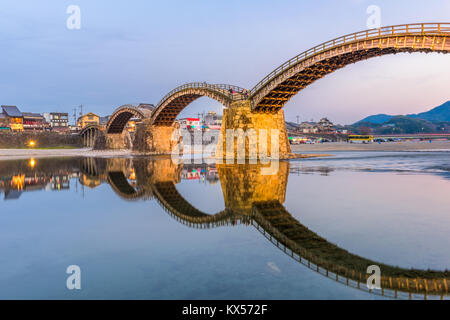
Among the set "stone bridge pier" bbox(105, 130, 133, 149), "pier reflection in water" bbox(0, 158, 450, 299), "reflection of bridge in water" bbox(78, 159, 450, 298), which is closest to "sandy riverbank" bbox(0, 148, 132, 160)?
"stone bridge pier" bbox(105, 130, 133, 149)

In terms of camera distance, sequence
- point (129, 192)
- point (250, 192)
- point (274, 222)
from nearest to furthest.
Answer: point (274, 222) → point (250, 192) → point (129, 192)

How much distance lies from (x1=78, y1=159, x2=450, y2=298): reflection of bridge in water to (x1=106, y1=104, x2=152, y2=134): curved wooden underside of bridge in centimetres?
5435

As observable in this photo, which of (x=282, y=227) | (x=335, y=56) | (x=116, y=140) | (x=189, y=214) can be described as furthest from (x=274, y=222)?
(x=116, y=140)

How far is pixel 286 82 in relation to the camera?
41906 mm

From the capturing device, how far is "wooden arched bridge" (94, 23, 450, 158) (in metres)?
28.7

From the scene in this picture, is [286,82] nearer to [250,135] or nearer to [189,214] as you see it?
[250,135]

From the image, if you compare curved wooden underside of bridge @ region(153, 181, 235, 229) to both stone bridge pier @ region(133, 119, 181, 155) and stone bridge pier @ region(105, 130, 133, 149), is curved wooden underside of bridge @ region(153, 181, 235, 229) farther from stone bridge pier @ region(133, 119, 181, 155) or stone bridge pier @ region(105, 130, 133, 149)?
stone bridge pier @ region(105, 130, 133, 149)

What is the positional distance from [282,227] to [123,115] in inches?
3171

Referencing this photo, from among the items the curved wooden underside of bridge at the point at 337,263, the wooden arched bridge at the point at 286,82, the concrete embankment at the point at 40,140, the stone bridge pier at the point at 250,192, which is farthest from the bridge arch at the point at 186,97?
the concrete embankment at the point at 40,140

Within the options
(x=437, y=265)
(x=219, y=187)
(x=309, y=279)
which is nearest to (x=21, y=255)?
(x=309, y=279)

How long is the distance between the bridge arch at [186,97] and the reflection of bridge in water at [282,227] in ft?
94.8

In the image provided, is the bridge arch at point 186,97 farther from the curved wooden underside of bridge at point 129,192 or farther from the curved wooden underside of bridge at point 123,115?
the curved wooden underside of bridge at point 129,192
